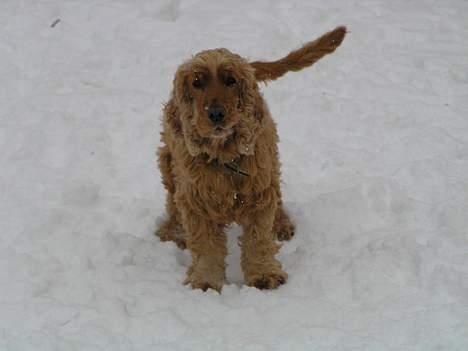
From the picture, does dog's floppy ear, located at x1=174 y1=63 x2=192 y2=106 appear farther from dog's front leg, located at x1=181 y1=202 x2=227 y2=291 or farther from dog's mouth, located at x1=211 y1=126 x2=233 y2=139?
dog's front leg, located at x1=181 y1=202 x2=227 y2=291

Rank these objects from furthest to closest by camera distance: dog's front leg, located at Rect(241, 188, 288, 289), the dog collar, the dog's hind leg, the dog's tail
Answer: the dog's hind leg
the dog's tail
dog's front leg, located at Rect(241, 188, 288, 289)
the dog collar

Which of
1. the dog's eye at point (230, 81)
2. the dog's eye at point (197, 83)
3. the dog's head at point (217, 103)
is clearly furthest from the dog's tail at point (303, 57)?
the dog's eye at point (197, 83)

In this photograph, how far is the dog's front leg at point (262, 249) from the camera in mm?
4516

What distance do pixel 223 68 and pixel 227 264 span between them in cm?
153

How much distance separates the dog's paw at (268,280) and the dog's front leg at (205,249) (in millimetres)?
229

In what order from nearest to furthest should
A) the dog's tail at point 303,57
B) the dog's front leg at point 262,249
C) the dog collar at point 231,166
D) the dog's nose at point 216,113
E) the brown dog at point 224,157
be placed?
the dog's nose at point 216,113 < the brown dog at point 224,157 < the dog collar at point 231,166 < the dog's front leg at point 262,249 < the dog's tail at point 303,57

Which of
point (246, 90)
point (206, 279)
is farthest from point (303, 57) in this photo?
point (206, 279)

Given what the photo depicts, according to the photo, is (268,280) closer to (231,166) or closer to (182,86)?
(231,166)

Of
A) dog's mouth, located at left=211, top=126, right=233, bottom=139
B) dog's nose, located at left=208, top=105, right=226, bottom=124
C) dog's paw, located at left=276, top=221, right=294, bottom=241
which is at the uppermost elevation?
dog's nose, located at left=208, top=105, right=226, bottom=124

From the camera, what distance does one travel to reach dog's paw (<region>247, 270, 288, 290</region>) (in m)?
4.58

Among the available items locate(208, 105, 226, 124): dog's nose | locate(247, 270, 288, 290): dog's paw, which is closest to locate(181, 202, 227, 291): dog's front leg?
locate(247, 270, 288, 290): dog's paw

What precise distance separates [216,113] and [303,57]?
106 centimetres

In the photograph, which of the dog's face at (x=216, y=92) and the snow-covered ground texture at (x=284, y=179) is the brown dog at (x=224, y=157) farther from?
the snow-covered ground texture at (x=284, y=179)

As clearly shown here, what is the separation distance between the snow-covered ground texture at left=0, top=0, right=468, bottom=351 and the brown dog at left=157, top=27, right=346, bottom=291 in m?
0.24
